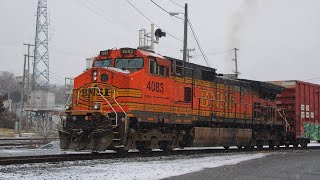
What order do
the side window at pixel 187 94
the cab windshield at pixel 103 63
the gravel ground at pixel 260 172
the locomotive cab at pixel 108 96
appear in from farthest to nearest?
the side window at pixel 187 94
the cab windshield at pixel 103 63
the locomotive cab at pixel 108 96
the gravel ground at pixel 260 172

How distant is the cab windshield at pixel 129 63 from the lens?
1387 centimetres

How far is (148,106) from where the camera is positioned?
1387 cm

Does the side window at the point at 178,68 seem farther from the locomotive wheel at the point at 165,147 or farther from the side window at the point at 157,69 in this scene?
the locomotive wheel at the point at 165,147

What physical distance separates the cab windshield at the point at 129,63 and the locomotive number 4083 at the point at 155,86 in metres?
0.71

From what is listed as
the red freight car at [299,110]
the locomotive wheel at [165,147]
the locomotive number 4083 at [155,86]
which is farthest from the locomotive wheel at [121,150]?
the red freight car at [299,110]

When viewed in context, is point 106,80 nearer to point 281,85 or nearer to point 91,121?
point 91,121

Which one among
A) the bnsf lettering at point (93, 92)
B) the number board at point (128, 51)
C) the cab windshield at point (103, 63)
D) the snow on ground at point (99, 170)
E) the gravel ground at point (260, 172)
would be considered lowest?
the gravel ground at point (260, 172)

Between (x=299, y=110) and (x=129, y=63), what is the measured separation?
12.2 meters

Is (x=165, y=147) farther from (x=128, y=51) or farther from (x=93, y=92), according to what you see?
(x=128, y=51)

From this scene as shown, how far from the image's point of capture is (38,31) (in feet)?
199

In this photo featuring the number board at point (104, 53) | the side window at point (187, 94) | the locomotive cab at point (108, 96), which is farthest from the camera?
the side window at point (187, 94)

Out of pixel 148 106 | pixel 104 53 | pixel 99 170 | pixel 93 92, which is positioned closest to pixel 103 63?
pixel 104 53

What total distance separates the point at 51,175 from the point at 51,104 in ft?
172

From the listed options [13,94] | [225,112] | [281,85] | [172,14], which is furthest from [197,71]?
[13,94]
